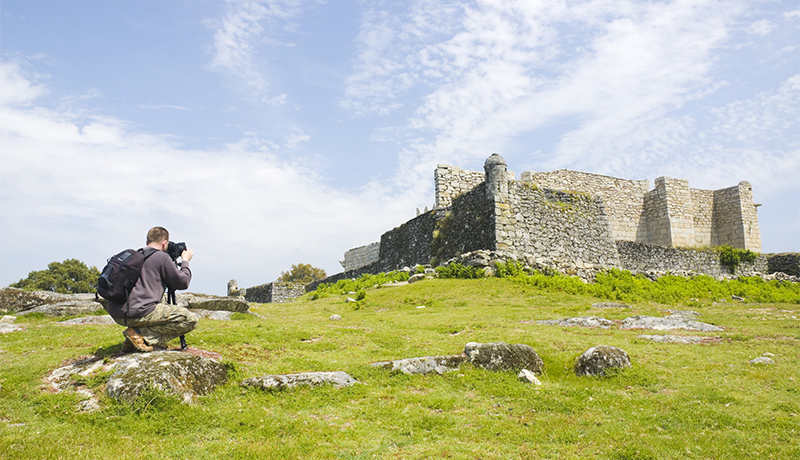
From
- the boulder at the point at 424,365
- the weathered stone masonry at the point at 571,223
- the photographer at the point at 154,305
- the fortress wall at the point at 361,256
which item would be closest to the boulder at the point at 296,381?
the boulder at the point at 424,365

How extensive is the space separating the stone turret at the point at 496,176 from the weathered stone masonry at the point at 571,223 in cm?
5

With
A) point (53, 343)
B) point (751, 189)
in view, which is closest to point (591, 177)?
point (751, 189)

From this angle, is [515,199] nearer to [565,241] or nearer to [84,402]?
[565,241]

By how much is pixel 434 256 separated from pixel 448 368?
22.3 metres

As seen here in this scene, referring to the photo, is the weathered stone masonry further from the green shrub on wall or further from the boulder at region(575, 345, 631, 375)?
the boulder at region(575, 345, 631, 375)

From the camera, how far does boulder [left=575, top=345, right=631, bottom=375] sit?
348 inches

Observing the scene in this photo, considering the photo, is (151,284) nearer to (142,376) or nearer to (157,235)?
(157,235)

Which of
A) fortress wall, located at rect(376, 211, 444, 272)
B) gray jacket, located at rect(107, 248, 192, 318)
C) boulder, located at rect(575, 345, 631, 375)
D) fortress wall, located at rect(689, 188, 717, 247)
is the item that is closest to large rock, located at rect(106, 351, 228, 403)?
gray jacket, located at rect(107, 248, 192, 318)

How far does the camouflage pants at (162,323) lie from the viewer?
26.0 ft

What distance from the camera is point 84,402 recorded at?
6.81 m

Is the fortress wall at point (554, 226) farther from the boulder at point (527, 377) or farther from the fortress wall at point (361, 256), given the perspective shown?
the fortress wall at point (361, 256)

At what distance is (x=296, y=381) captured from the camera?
7.79 metres

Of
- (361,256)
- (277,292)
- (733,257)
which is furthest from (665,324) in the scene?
(361,256)

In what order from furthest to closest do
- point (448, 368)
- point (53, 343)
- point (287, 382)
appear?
point (53, 343) < point (448, 368) < point (287, 382)
